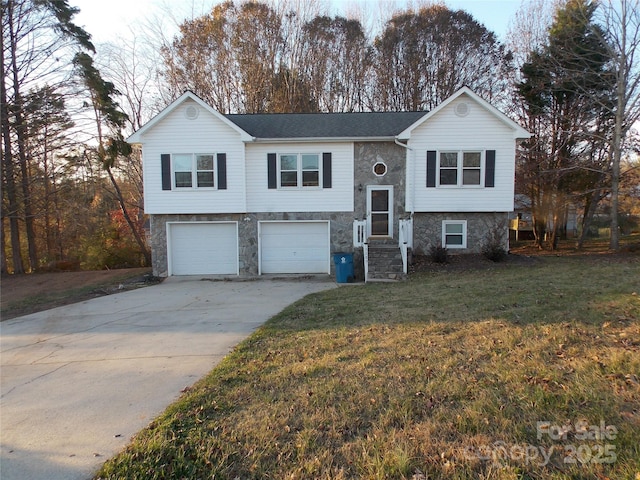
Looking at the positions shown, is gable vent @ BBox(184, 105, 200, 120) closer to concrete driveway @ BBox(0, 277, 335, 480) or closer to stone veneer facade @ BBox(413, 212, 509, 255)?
concrete driveway @ BBox(0, 277, 335, 480)

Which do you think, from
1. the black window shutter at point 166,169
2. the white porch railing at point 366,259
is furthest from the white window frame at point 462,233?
the black window shutter at point 166,169

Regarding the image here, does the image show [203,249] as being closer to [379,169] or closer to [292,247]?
Result: [292,247]

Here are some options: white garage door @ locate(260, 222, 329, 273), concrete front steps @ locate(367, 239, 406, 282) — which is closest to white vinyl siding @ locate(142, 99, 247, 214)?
white garage door @ locate(260, 222, 329, 273)

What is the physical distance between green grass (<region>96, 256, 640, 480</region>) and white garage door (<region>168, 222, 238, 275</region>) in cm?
888

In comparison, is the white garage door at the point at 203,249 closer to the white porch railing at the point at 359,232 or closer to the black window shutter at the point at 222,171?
the black window shutter at the point at 222,171

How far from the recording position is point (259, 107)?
2466cm

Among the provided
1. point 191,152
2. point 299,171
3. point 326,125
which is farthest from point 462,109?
point 191,152

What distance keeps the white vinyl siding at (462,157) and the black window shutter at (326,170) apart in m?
2.94

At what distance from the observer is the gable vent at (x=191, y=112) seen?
43.9 feet

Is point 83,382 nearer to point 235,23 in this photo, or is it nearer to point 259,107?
point 259,107

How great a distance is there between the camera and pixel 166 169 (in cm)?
1361

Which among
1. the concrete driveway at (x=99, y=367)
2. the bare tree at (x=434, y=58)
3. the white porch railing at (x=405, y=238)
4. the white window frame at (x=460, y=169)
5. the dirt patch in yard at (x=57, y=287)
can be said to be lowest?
the dirt patch in yard at (x=57, y=287)

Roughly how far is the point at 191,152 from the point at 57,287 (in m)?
6.87

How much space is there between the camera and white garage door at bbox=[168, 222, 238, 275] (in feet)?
46.3
